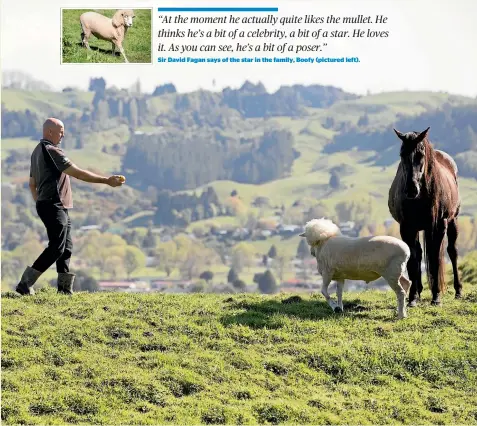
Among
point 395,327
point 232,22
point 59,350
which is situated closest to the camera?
point 59,350

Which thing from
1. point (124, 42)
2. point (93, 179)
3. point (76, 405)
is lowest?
point (76, 405)

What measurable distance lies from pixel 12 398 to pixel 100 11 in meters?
14.9

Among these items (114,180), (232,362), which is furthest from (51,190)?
(232,362)

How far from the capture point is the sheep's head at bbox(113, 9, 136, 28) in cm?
2288

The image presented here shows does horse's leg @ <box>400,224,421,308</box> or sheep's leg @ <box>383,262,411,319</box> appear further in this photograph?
horse's leg @ <box>400,224,421,308</box>

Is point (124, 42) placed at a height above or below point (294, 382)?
above

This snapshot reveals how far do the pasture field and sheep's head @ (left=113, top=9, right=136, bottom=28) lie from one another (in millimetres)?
8817

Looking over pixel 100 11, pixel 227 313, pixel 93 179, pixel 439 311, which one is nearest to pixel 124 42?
pixel 100 11

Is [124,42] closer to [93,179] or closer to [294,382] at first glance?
[93,179]

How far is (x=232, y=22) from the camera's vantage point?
889 inches

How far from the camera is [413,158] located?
16.4m

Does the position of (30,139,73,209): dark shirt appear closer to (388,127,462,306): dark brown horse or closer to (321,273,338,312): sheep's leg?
(321,273,338,312): sheep's leg

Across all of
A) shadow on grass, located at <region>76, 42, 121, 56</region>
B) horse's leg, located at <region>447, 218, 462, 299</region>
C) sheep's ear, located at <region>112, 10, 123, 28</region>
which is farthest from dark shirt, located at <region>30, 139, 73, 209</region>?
horse's leg, located at <region>447, 218, 462, 299</region>

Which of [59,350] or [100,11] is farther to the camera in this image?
[100,11]
